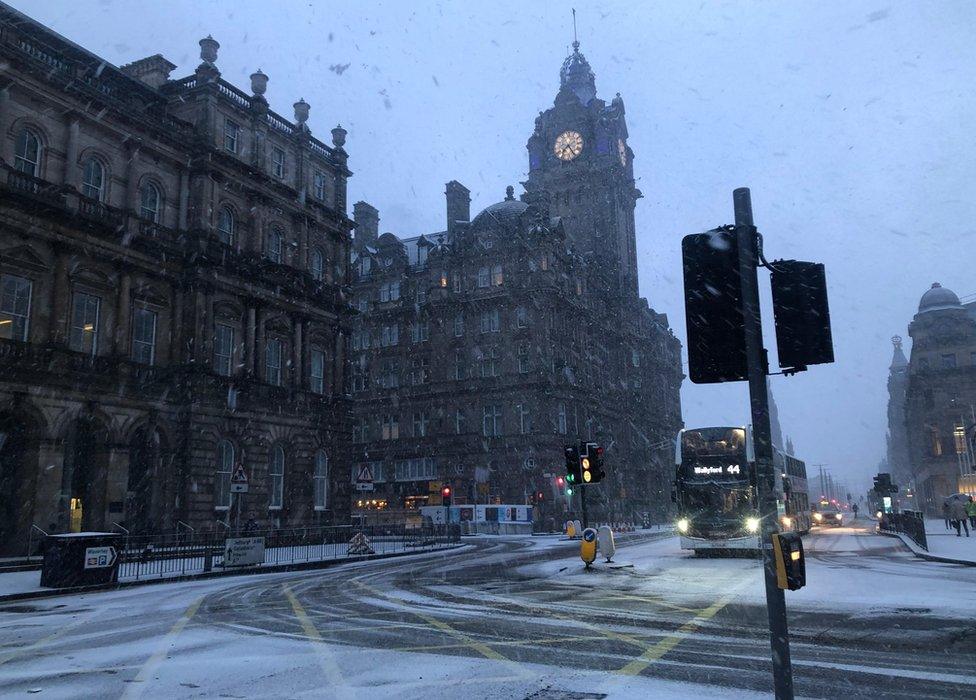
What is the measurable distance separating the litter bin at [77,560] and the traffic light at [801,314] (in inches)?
729

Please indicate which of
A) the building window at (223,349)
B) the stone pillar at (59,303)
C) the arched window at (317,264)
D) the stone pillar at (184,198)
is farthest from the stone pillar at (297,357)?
the stone pillar at (59,303)

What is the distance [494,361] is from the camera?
2435 inches

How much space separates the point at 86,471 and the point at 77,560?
13.2 metres

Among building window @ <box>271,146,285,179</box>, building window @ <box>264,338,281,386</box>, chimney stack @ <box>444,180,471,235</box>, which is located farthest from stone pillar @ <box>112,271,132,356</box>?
chimney stack @ <box>444,180,471,235</box>

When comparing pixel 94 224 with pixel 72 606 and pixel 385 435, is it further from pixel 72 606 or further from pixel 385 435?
pixel 385 435

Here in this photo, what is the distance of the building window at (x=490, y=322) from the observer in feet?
204

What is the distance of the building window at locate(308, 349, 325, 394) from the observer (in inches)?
1714

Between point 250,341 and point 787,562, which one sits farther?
point 250,341

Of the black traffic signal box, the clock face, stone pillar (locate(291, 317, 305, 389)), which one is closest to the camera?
the black traffic signal box

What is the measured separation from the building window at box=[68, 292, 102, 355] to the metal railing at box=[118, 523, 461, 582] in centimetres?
784

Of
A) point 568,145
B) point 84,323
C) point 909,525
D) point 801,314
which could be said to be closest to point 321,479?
point 84,323

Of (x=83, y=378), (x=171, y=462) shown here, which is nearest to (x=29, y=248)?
(x=83, y=378)

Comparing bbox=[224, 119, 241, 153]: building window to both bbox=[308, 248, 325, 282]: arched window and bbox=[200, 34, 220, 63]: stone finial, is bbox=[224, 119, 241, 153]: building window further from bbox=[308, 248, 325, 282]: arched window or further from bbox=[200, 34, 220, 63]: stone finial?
bbox=[308, 248, 325, 282]: arched window

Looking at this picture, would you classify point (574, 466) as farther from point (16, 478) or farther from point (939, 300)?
point (939, 300)
